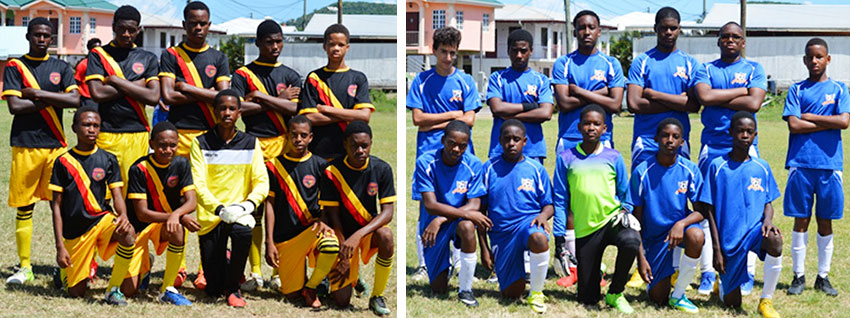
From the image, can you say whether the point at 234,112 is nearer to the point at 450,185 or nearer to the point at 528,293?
the point at 450,185

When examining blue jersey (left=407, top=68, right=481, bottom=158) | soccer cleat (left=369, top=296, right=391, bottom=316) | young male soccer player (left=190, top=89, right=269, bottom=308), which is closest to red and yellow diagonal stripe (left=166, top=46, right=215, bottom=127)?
young male soccer player (left=190, top=89, right=269, bottom=308)

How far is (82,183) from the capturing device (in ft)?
22.3

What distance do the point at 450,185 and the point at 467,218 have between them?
27cm

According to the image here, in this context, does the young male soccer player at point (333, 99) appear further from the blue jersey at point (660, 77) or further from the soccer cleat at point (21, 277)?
the soccer cleat at point (21, 277)

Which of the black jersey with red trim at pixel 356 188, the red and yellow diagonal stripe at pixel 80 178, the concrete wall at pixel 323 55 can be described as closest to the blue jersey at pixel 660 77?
the black jersey with red trim at pixel 356 188

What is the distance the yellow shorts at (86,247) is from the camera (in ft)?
22.4

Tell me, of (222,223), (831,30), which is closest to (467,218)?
(222,223)

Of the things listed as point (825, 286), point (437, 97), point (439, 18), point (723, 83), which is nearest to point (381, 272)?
point (437, 97)

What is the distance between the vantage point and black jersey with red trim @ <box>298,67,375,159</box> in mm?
7180

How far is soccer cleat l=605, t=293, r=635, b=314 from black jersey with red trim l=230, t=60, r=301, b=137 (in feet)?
8.41

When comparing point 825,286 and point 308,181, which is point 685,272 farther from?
point 308,181

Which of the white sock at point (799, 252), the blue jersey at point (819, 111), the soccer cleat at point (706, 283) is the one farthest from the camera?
the white sock at point (799, 252)

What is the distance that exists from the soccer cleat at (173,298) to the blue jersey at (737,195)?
11.5 feet

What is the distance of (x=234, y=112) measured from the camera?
6.66 metres
